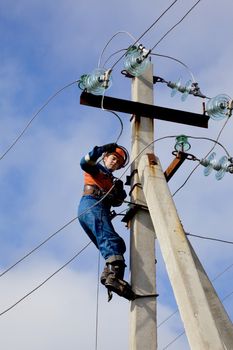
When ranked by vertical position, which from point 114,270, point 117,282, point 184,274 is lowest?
point 184,274

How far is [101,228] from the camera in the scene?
6191mm

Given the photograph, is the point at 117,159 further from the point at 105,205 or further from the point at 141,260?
the point at 141,260

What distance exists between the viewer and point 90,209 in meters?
6.36

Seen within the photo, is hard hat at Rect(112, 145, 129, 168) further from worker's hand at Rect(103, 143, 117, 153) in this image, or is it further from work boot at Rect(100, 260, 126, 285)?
work boot at Rect(100, 260, 126, 285)

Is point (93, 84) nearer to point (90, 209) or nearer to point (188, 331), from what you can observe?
point (90, 209)

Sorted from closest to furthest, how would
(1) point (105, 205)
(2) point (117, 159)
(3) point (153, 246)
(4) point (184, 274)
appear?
(4) point (184, 274), (3) point (153, 246), (1) point (105, 205), (2) point (117, 159)

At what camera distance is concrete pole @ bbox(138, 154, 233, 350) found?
15.1 ft

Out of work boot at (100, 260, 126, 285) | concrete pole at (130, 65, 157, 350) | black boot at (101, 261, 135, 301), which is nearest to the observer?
concrete pole at (130, 65, 157, 350)

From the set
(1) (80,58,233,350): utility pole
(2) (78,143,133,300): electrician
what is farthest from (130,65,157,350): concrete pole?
(2) (78,143,133,300): electrician

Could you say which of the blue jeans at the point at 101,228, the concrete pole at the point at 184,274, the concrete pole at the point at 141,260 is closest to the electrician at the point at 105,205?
the blue jeans at the point at 101,228

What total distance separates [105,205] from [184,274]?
5.19 ft

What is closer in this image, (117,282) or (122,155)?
(117,282)

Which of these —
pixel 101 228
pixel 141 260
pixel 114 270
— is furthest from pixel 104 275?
pixel 101 228

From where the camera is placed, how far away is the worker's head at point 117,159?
664cm
